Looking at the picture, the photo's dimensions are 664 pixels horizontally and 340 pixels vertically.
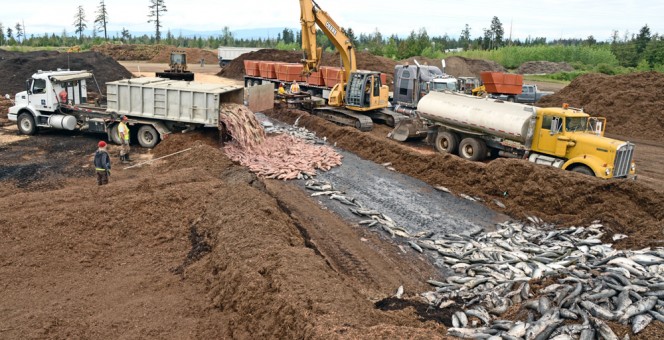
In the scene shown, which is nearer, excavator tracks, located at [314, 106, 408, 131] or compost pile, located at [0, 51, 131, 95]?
excavator tracks, located at [314, 106, 408, 131]

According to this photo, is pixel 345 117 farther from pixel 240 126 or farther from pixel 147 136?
pixel 147 136

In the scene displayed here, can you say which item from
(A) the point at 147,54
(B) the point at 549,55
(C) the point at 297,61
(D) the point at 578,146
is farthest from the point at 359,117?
(A) the point at 147,54

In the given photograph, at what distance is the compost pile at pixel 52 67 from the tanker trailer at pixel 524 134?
25.6m

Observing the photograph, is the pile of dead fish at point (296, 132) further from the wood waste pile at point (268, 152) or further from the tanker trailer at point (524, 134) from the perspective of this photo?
the tanker trailer at point (524, 134)

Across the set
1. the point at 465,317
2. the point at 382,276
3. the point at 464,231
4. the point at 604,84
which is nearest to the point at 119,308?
the point at 382,276

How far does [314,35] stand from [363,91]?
4.43 meters

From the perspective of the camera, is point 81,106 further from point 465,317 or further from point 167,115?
point 465,317

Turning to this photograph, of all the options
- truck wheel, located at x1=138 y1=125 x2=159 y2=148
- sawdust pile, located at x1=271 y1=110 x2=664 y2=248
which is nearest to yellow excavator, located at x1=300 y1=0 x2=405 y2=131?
sawdust pile, located at x1=271 y1=110 x2=664 y2=248

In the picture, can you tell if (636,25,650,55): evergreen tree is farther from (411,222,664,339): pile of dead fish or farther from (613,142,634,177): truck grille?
(411,222,664,339): pile of dead fish

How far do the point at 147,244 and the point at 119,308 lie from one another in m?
2.70

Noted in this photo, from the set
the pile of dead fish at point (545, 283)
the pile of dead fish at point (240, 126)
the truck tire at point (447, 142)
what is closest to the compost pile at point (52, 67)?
the pile of dead fish at point (240, 126)

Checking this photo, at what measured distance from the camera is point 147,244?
11.4 metres

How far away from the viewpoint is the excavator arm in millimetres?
25859

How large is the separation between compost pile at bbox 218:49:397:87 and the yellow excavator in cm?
1937
